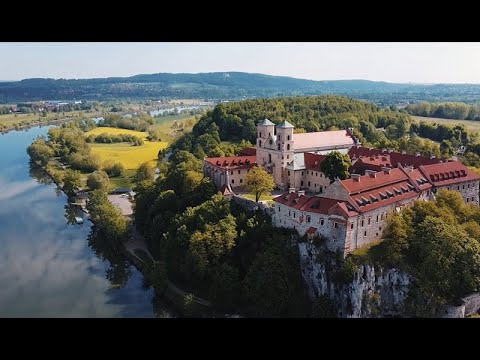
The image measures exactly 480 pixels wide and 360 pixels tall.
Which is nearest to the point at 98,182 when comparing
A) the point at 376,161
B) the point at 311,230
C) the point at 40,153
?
the point at 40,153

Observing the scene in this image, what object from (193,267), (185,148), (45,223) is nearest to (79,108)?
(185,148)

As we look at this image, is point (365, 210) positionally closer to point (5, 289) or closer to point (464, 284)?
point (464, 284)

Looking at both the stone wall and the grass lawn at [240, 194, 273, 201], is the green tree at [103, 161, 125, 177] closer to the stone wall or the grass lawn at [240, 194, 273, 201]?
the grass lawn at [240, 194, 273, 201]

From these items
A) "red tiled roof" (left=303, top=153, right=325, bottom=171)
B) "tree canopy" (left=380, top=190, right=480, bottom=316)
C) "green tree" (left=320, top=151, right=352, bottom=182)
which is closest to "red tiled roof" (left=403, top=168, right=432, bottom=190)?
"tree canopy" (left=380, top=190, right=480, bottom=316)

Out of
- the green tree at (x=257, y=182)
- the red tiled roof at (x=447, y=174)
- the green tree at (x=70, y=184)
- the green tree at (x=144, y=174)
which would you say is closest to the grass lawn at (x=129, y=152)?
the green tree at (x=70, y=184)

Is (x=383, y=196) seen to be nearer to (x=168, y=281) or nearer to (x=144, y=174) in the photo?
(x=168, y=281)
